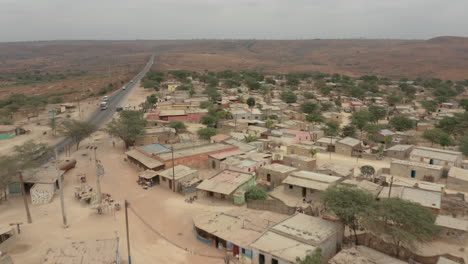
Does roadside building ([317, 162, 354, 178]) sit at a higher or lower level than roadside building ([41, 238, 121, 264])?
lower

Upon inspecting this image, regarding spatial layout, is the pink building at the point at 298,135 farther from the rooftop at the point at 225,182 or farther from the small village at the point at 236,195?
the rooftop at the point at 225,182

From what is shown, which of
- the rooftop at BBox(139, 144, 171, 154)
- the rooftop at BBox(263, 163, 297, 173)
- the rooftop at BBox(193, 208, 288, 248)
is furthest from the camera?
the rooftop at BBox(139, 144, 171, 154)

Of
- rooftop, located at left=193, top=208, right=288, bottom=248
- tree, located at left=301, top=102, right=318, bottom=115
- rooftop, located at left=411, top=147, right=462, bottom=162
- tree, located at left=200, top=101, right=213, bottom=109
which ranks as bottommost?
rooftop, located at left=411, top=147, right=462, bottom=162

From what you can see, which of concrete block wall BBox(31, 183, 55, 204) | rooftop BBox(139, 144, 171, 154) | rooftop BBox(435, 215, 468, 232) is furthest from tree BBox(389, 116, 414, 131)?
concrete block wall BBox(31, 183, 55, 204)

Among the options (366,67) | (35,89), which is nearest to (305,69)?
(366,67)

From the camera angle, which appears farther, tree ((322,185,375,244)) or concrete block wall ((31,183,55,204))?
concrete block wall ((31,183,55,204))

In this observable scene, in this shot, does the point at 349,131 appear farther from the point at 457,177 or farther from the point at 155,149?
the point at 155,149

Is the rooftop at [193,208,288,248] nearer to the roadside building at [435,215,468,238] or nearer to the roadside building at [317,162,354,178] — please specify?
the roadside building at [435,215,468,238]
